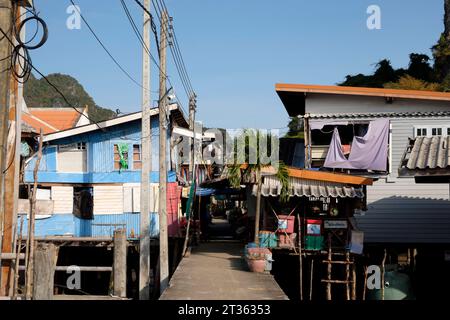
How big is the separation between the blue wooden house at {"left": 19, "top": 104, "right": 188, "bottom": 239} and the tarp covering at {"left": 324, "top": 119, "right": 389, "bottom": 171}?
8040 millimetres

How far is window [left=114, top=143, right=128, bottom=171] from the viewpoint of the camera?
942 inches

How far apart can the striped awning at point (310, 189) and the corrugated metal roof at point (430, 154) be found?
375cm

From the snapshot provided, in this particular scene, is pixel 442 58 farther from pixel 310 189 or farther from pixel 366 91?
pixel 310 189

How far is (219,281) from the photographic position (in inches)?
498

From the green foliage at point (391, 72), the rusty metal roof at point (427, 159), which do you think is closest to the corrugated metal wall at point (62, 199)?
the rusty metal roof at point (427, 159)

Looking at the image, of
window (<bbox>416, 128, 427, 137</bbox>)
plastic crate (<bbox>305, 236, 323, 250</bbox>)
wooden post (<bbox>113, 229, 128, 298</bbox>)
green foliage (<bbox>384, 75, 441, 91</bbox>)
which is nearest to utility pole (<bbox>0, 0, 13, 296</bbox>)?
wooden post (<bbox>113, 229, 128, 298</bbox>)

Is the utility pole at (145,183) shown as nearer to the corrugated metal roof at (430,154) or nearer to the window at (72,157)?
the corrugated metal roof at (430,154)

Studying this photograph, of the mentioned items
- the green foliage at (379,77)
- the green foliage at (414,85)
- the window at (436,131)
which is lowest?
the window at (436,131)

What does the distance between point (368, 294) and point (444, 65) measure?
66.7 ft

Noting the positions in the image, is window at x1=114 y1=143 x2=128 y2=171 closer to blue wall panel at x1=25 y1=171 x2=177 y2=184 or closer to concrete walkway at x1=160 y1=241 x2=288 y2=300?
blue wall panel at x1=25 y1=171 x2=177 y2=184

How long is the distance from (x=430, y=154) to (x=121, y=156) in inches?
613

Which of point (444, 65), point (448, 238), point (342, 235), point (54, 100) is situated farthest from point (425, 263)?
point (54, 100)

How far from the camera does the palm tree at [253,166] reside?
51.5 ft

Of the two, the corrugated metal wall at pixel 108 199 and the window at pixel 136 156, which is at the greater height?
the window at pixel 136 156
